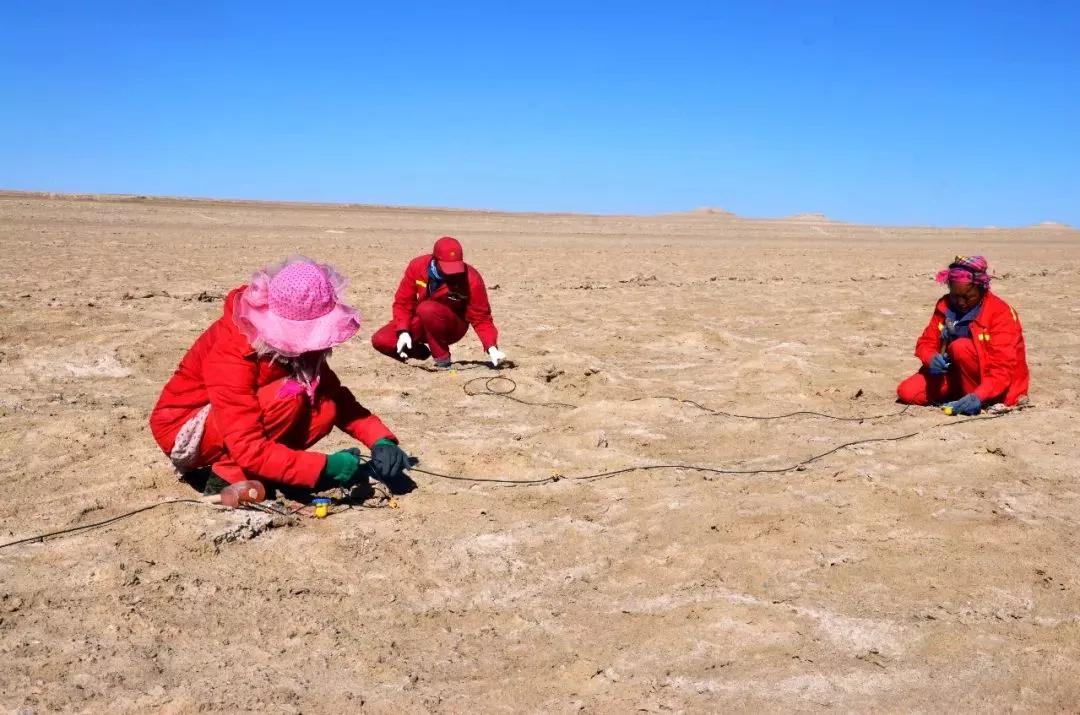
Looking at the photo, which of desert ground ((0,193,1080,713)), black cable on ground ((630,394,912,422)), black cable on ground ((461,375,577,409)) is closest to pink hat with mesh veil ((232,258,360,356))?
desert ground ((0,193,1080,713))

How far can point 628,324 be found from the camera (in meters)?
8.52

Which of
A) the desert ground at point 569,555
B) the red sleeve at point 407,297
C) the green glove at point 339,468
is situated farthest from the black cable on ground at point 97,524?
the red sleeve at point 407,297

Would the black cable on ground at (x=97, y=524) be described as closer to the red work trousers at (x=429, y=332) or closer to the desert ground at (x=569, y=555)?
the desert ground at (x=569, y=555)

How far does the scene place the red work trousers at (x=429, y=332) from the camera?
6547 mm

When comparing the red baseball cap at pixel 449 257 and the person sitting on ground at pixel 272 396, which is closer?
the person sitting on ground at pixel 272 396

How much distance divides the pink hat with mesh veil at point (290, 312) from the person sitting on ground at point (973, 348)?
3593 mm

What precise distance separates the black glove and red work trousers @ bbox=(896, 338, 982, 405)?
135 inches

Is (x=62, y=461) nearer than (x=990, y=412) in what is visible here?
Yes

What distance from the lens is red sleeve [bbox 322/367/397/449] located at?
3.71m

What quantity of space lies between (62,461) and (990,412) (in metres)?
4.76

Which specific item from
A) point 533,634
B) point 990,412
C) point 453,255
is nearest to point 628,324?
point 453,255

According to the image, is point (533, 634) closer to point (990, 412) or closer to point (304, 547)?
point (304, 547)

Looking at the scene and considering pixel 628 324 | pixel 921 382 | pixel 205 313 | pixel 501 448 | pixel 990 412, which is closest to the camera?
pixel 501 448

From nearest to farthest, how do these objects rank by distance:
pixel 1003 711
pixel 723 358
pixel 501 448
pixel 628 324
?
1. pixel 1003 711
2. pixel 501 448
3. pixel 723 358
4. pixel 628 324
